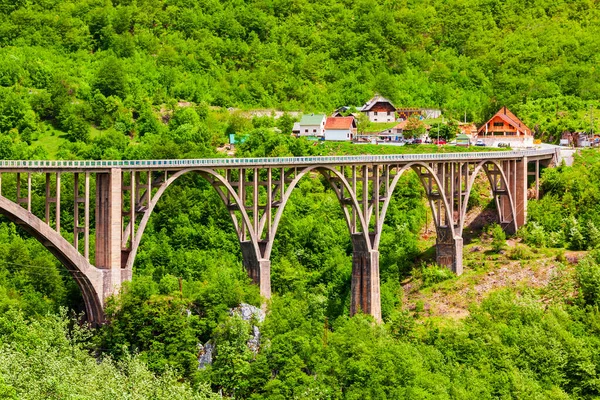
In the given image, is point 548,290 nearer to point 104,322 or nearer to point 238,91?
point 104,322

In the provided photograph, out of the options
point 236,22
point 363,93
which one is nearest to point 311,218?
point 363,93

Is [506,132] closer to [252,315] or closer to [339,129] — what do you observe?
[339,129]

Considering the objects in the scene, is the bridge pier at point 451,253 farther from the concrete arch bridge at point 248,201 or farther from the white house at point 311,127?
the white house at point 311,127

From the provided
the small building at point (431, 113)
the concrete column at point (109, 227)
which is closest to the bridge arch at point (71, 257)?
the concrete column at point (109, 227)

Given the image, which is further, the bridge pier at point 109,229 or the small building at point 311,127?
the small building at point 311,127

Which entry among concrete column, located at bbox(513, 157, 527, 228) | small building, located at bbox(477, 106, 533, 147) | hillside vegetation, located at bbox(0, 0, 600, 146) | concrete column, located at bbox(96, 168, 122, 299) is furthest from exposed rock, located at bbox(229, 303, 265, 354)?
small building, located at bbox(477, 106, 533, 147)

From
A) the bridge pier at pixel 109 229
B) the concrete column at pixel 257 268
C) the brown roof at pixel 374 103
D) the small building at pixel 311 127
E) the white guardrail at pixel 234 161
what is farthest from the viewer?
the brown roof at pixel 374 103
